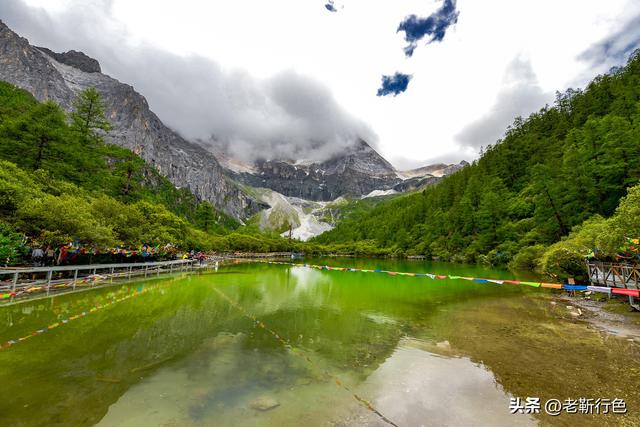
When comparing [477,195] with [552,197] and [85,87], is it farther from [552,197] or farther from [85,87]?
[85,87]

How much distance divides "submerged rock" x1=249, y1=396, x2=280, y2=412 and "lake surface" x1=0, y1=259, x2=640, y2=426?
0.02m

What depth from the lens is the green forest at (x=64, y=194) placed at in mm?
16688

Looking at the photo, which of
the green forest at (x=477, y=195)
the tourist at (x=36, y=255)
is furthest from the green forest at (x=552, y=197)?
the tourist at (x=36, y=255)

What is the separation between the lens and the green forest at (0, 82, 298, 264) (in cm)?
1669

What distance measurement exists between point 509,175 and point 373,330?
7777 centimetres

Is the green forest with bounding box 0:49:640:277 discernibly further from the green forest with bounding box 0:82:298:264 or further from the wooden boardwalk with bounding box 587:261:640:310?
the wooden boardwalk with bounding box 587:261:640:310

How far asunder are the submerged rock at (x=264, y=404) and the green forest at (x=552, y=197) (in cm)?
1684

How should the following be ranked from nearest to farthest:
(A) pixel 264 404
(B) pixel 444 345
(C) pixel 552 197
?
(A) pixel 264 404
(B) pixel 444 345
(C) pixel 552 197

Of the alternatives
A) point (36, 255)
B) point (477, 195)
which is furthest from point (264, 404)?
point (477, 195)

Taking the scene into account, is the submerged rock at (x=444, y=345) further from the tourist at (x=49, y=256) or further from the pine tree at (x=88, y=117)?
the pine tree at (x=88, y=117)

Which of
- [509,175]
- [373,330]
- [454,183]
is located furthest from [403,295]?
[454,183]

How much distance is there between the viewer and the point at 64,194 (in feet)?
73.9

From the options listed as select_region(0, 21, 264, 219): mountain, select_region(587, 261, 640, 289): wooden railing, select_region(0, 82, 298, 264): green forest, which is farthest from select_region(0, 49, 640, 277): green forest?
select_region(0, 21, 264, 219): mountain

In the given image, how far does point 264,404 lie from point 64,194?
26.1 m
